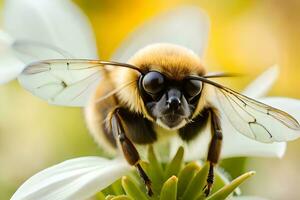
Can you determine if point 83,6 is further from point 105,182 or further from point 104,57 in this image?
point 105,182

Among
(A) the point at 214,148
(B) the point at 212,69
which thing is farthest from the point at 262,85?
(B) the point at 212,69

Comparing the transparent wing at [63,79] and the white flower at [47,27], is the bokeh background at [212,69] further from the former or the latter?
the transparent wing at [63,79]

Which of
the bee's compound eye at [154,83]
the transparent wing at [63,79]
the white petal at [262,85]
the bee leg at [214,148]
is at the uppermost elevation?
the transparent wing at [63,79]

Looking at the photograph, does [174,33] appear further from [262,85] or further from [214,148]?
[214,148]

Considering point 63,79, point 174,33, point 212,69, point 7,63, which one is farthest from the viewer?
point 212,69

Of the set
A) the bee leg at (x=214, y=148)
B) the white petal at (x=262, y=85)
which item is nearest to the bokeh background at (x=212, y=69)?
the white petal at (x=262, y=85)

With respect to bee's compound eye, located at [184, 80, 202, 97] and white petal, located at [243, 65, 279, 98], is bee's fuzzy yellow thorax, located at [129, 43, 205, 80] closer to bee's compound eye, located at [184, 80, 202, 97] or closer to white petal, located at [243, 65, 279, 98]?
bee's compound eye, located at [184, 80, 202, 97]
